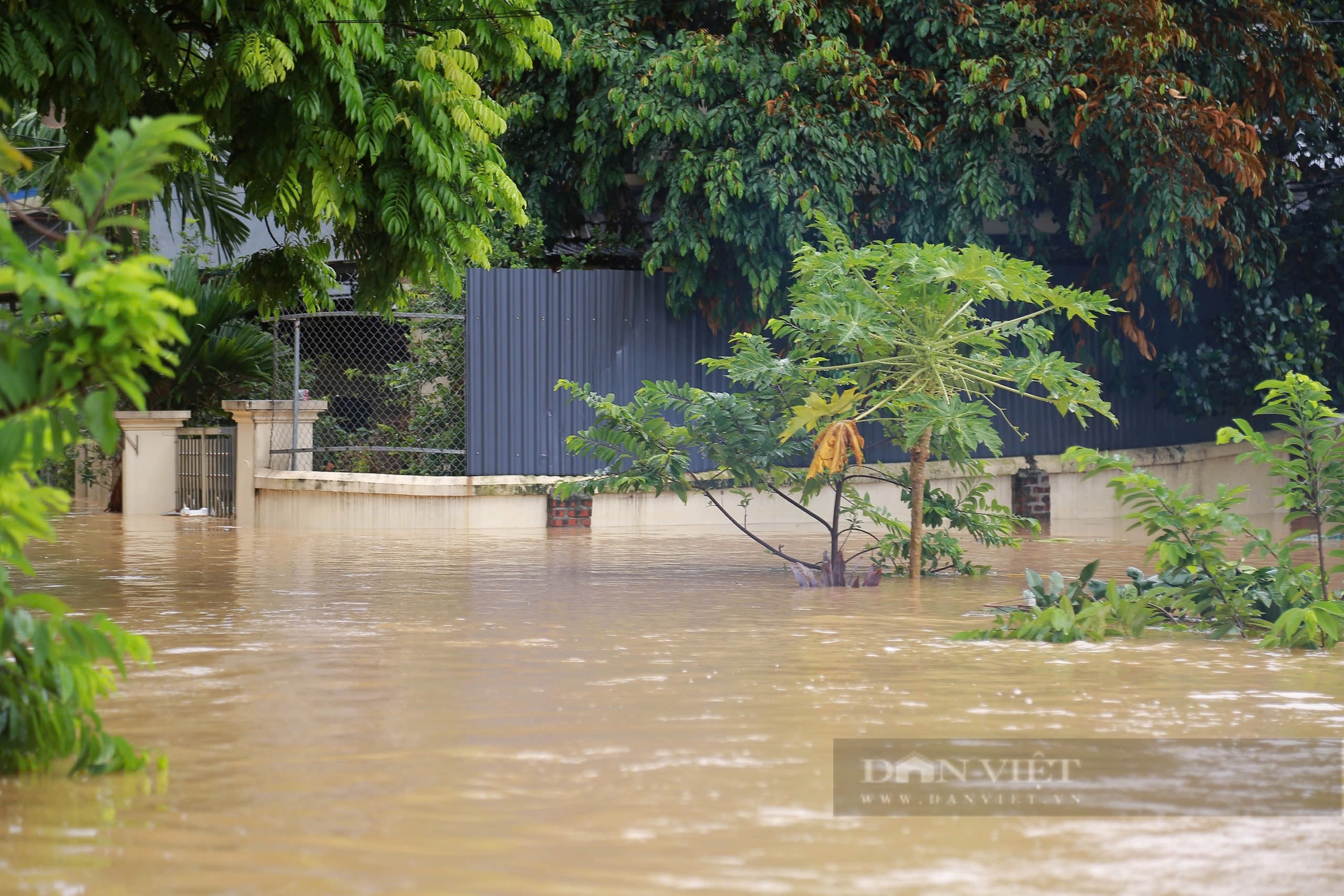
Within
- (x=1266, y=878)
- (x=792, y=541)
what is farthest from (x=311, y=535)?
(x=1266, y=878)

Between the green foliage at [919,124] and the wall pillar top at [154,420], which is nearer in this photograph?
the green foliage at [919,124]

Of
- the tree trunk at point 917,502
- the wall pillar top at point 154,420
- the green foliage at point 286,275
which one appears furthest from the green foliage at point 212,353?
the tree trunk at point 917,502

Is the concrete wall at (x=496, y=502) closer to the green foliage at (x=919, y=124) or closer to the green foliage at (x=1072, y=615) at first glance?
the green foliage at (x=919, y=124)

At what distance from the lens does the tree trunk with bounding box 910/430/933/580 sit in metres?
10.2

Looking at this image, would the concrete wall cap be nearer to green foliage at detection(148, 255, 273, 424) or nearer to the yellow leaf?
green foliage at detection(148, 255, 273, 424)

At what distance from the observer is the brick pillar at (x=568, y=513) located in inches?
627

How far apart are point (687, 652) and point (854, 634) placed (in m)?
1.14

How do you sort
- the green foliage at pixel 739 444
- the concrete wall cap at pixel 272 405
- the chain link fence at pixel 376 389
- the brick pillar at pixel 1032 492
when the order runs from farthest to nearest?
the brick pillar at pixel 1032 492 < the concrete wall cap at pixel 272 405 < the chain link fence at pixel 376 389 < the green foliage at pixel 739 444

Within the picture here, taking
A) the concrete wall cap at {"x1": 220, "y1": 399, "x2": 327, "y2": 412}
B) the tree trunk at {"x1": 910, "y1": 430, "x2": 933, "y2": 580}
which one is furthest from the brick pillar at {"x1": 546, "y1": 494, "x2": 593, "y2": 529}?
the tree trunk at {"x1": 910, "y1": 430, "x2": 933, "y2": 580}

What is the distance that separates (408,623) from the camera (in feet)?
25.8

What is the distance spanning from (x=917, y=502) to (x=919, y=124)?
7.43 metres

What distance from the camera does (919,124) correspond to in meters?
16.5

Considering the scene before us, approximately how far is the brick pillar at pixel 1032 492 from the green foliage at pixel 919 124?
2076mm

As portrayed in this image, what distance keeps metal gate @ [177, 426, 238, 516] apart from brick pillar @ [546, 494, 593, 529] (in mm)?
4913
